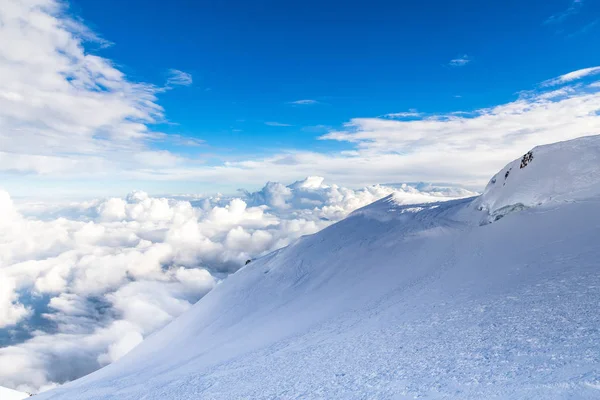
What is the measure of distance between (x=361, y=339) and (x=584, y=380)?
26.4 feet

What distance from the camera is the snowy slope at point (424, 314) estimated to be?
8250 mm

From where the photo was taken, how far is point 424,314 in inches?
558

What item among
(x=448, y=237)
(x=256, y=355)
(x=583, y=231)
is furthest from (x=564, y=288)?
(x=448, y=237)

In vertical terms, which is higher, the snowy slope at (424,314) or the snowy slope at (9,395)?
the snowy slope at (424,314)

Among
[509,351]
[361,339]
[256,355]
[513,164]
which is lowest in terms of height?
[256,355]

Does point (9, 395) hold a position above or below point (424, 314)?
below

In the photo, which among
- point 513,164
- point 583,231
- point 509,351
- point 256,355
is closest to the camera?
point 509,351

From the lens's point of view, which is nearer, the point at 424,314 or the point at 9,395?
the point at 424,314

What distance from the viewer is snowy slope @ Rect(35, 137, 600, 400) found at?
325 inches

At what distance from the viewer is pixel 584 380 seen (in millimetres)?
6180

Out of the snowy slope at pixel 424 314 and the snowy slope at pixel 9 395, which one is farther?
the snowy slope at pixel 9 395

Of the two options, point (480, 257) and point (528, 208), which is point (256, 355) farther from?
point (528, 208)

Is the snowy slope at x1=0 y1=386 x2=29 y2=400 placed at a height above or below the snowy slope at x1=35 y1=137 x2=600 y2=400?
below

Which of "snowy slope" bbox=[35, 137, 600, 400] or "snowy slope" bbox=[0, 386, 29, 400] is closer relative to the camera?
"snowy slope" bbox=[35, 137, 600, 400]
